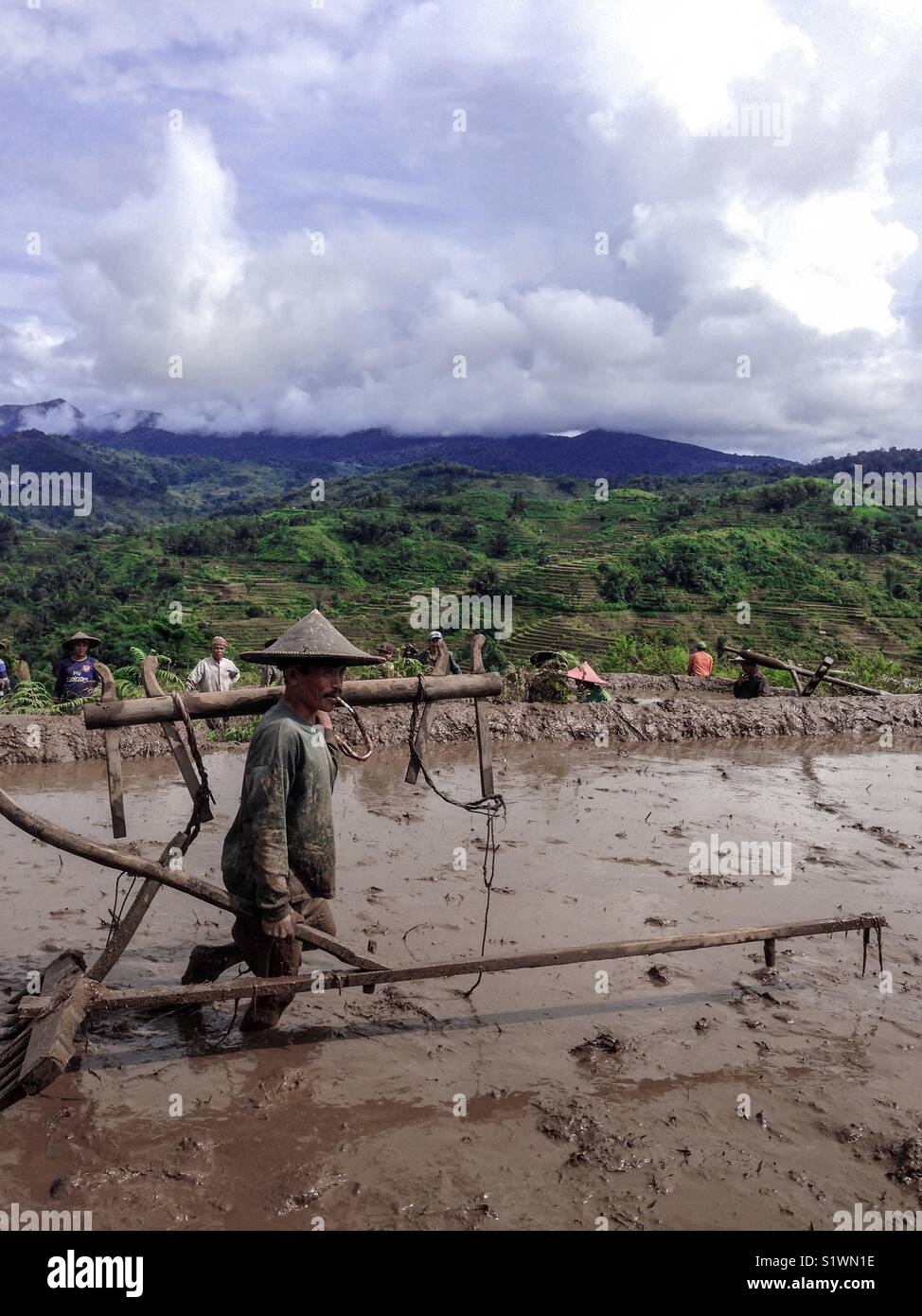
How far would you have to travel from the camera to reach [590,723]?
11750 millimetres

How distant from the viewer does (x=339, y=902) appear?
547 centimetres

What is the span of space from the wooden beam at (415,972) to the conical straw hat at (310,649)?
4.19 feet

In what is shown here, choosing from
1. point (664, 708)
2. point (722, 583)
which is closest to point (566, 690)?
point (664, 708)

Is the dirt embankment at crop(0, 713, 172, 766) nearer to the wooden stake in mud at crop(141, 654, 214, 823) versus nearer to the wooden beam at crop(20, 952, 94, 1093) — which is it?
the wooden stake in mud at crop(141, 654, 214, 823)

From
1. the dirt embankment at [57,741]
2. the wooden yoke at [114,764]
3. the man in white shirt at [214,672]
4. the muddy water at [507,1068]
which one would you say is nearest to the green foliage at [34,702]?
the dirt embankment at [57,741]

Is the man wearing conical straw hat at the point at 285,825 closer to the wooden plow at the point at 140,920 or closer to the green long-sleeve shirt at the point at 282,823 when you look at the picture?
the green long-sleeve shirt at the point at 282,823

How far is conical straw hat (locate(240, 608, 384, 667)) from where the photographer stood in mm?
3596

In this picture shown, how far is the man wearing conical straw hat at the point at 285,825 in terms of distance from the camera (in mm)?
3516

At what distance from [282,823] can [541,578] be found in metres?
33.2

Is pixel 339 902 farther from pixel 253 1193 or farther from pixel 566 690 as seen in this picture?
pixel 566 690

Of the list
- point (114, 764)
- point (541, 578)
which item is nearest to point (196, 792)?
point (114, 764)

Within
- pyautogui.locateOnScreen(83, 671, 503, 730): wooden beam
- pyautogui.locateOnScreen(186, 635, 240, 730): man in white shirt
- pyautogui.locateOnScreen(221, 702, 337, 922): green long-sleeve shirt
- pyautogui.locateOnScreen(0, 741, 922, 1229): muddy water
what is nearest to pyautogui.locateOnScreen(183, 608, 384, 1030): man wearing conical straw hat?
pyautogui.locateOnScreen(221, 702, 337, 922): green long-sleeve shirt
